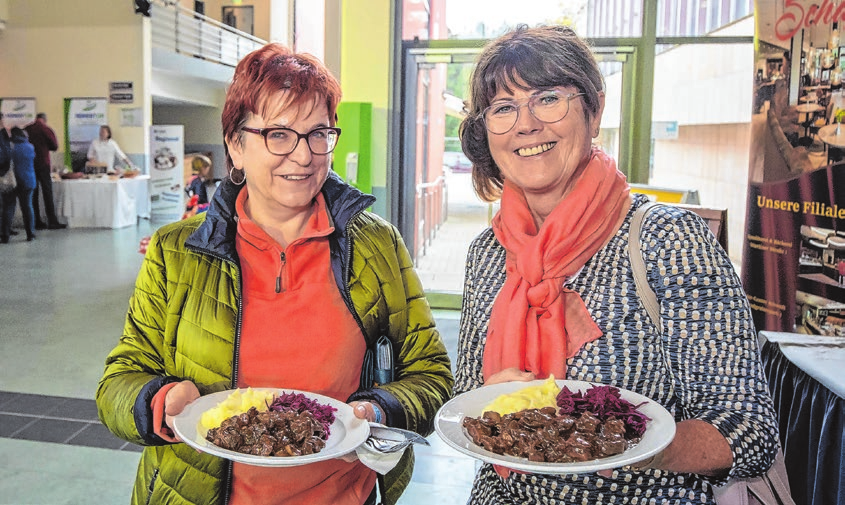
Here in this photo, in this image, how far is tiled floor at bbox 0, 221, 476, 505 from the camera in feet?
11.1

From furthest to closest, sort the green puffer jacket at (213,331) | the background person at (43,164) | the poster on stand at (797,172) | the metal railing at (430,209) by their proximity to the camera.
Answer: the background person at (43,164)
the metal railing at (430,209)
the poster on stand at (797,172)
the green puffer jacket at (213,331)

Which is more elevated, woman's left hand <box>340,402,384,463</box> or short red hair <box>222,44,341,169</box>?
short red hair <box>222,44,341,169</box>

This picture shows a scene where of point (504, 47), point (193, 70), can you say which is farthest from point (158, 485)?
point (193, 70)

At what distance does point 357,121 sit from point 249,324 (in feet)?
16.9

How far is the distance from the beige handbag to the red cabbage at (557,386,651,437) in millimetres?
165

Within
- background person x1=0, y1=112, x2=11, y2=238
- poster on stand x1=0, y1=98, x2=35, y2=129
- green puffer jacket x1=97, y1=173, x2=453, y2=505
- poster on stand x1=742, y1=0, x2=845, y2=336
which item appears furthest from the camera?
poster on stand x1=0, y1=98, x2=35, y2=129

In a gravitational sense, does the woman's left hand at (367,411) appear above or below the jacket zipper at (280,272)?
below

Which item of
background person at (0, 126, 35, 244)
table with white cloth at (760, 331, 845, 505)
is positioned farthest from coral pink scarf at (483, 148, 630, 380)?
background person at (0, 126, 35, 244)

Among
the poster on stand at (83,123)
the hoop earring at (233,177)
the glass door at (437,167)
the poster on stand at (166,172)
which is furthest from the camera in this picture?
the poster on stand at (83,123)

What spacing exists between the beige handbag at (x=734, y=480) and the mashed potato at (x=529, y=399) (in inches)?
8.8

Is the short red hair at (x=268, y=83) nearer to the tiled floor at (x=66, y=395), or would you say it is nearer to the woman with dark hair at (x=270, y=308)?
the woman with dark hair at (x=270, y=308)

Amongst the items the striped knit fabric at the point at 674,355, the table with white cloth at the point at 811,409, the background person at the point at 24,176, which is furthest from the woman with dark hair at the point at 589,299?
the background person at the point at 24,176

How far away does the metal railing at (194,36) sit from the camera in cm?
1603

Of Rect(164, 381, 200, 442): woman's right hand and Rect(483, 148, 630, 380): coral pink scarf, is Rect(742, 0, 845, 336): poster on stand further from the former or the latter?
Rect(164, 381, 200, 442): woman's right hand
